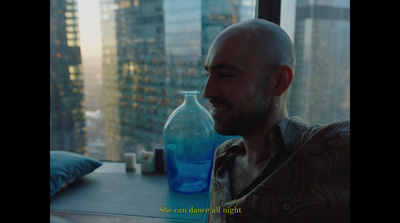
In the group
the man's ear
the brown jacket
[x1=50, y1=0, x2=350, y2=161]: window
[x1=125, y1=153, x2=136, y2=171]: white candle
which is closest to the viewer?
the brown jacket

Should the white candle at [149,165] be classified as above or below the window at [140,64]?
below

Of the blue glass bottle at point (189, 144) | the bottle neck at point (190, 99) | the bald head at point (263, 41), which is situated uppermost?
the bald head at point (263, 41)

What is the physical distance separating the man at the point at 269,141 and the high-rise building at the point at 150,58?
2.60ft

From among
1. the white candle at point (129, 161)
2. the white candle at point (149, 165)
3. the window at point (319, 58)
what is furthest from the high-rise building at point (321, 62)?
the white candle at point (129, 161)

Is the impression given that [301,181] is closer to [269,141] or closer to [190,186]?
[269,141]

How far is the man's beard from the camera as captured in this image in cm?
66

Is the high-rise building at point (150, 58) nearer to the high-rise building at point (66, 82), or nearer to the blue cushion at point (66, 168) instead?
the high-rise building at point (66, 82)

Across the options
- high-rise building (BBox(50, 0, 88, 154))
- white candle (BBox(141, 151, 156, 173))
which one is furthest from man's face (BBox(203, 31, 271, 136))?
high-rise building (BBox(50, 0, 88, 154))

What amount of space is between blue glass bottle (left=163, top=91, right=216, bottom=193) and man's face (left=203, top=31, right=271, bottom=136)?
0.53m

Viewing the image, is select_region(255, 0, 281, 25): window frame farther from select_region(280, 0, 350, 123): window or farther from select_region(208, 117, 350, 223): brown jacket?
select_region(208, 117, 350, 223): brown jacket

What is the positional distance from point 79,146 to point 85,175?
1.15 ft

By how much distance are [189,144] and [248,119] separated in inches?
22.6

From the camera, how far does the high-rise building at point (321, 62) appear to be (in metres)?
1.10
